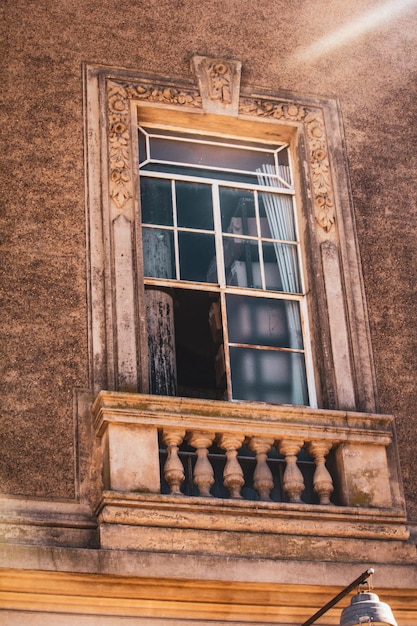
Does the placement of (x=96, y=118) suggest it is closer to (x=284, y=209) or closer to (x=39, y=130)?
(x=39, y=130)

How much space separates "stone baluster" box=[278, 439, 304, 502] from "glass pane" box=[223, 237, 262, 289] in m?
1.47

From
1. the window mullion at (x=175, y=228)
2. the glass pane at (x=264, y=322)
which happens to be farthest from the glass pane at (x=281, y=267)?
the window mullion at (x=175, y=228)

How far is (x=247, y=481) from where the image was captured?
31.5 feet

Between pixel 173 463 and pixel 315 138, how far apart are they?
3194 mm

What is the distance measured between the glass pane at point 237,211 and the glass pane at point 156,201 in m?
0.42

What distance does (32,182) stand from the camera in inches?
396

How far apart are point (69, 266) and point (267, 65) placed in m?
2.64

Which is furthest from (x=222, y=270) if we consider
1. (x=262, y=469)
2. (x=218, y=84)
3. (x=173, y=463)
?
(x=173, y=463)

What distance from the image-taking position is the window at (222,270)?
10078 mm

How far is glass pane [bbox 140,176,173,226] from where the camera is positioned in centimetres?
1050

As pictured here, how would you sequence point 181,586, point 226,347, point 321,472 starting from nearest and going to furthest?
point 181,586 < point 321,472 < point 226,347

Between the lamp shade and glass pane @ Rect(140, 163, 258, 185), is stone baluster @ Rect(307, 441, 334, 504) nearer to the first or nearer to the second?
the lamp shade

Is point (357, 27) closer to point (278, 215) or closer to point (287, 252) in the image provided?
point (278, 215)

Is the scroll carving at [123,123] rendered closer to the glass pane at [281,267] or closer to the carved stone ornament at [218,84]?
the carved stone ornament at [218,84]
